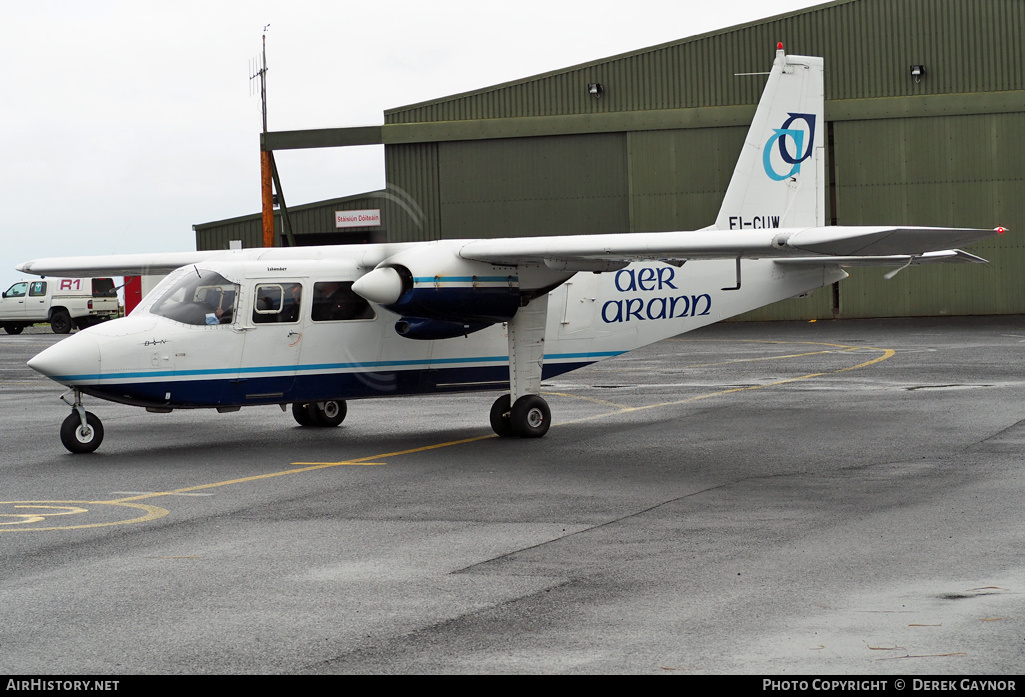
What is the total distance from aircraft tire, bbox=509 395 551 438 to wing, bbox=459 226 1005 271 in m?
1.96

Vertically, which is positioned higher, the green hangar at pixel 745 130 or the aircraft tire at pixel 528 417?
the green hangar at pixel 745 130

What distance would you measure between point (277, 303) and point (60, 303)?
119ft

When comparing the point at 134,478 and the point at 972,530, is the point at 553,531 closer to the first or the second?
the point at 972,530

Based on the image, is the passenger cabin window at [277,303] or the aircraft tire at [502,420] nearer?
the passenger cabin window at [277,303]

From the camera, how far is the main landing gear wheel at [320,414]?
57.9ft

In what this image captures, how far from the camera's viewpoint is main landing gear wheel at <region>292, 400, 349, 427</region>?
57.9 ft

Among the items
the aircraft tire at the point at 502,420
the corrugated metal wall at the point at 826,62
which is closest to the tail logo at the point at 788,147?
the aircraft tire at the point at 502,420

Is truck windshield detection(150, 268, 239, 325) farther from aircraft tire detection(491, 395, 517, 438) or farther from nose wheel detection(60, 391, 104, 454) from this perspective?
aircraft tire detection(491, 395, 517, 438)

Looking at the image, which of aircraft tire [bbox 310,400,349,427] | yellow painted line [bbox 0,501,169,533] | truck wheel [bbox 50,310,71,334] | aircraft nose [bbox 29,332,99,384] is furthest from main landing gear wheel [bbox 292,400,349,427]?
truck wheel [bbox 50,310,71,334]

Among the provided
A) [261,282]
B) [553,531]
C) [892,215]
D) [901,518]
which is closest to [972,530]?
[901,518]

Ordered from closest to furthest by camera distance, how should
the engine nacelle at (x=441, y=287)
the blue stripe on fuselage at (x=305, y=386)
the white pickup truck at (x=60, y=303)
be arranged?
the blue stripe on fuselage at (x=305, y=386) < the engine nacelle at (x=441, y=287) < the white pickup truck at (x=60, y=303)

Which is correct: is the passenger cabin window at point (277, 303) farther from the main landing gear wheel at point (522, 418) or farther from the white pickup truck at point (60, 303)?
the white pickup truck at point (60, 303)

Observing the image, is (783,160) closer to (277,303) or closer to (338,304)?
(338,304)

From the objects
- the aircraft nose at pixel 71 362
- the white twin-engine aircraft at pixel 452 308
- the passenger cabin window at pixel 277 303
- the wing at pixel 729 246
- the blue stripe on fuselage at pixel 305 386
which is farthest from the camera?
the passenger cabin window at pixel 277 303
